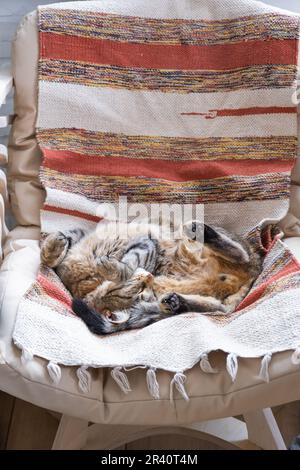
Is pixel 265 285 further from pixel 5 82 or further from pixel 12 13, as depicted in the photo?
pixel 12 13

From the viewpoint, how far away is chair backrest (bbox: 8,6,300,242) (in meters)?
1.82

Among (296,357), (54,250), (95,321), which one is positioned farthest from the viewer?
(54,250)

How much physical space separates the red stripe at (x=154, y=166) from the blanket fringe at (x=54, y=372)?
25.7 inches

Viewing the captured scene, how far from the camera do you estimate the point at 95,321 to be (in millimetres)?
1501

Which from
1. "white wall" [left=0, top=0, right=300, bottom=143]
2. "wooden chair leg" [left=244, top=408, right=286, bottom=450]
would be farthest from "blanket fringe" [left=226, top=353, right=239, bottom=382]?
"white wall" [left=0, top=0, right=300, bottom=143]

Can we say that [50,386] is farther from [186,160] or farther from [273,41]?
[273,41]

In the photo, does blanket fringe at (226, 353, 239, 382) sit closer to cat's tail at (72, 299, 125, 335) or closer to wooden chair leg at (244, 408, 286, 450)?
cat's tail at (72, 299, 125, 335)

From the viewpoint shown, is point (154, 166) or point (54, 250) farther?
point (154, 166)

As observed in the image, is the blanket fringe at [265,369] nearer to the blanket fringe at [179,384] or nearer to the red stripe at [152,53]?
the blanket fringe at [179,384]

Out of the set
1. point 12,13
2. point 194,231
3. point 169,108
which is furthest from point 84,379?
point 12,13

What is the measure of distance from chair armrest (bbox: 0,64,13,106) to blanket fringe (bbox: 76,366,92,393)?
2.34 feet

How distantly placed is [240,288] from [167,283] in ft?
0.58

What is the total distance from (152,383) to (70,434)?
361 millimetres

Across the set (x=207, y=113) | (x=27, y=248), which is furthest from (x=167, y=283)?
(x=207, y=113)
